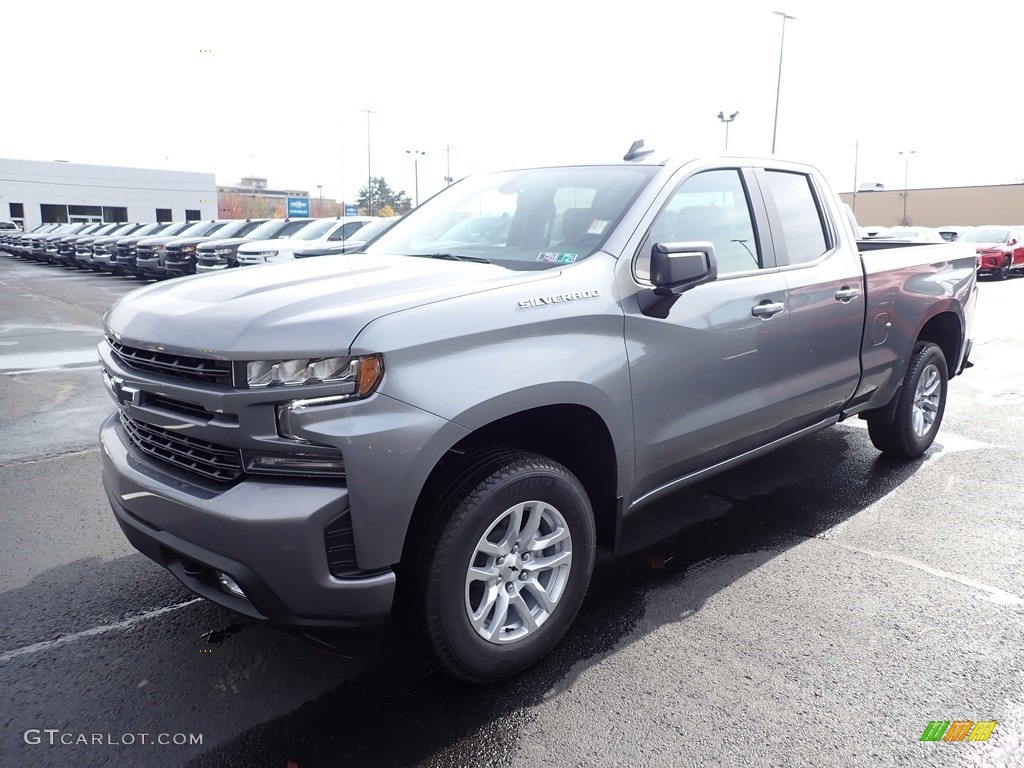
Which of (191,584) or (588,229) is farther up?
(588,229)

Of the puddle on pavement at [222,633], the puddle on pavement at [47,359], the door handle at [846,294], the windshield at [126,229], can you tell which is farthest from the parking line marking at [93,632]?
the windshield at [126,229]

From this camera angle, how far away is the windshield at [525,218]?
3324 mm

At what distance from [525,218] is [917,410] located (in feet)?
11.0

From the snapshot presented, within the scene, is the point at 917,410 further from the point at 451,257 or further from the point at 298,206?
the point at 298,206

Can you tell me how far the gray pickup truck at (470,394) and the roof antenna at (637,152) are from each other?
0.09m

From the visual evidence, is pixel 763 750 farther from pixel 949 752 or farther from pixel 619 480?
pixel 619 480

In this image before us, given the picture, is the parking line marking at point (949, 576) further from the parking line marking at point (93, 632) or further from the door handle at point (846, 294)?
the parking line marking at point (93, 632)

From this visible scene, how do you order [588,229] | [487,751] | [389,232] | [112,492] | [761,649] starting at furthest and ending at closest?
[389,232] → [588,229] → [761,649] → [112,492] → [487,751]

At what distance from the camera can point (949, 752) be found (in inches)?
100

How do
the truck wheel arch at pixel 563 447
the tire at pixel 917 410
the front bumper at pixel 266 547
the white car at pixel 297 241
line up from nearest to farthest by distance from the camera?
the front bumper at pixel 266 547, the truck wheel arch at pixel 563 447, the tire at pixel 917 410, the white car at pixel 297 241

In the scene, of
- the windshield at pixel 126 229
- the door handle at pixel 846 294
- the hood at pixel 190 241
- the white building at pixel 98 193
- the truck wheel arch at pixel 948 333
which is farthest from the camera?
the white building at pixel 98 193

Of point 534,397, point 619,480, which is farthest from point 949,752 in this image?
point 534,397

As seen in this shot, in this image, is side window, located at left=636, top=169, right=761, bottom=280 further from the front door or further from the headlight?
the headlight

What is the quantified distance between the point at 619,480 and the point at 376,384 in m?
1.19
